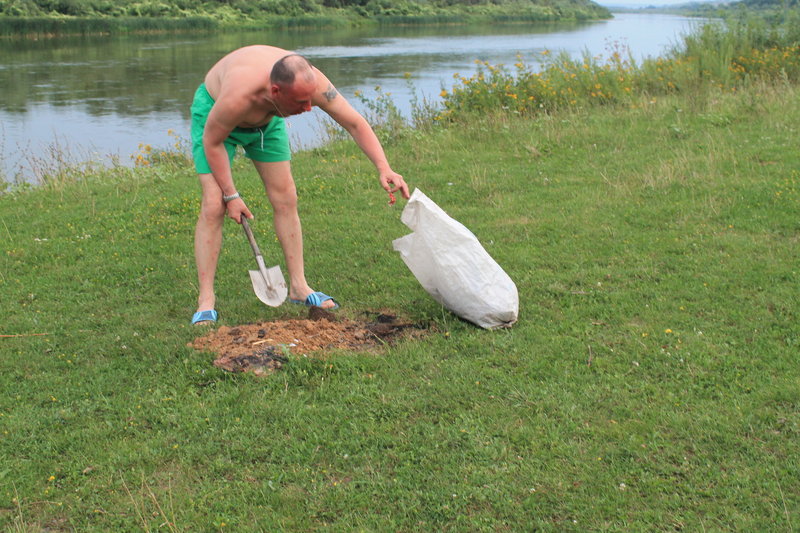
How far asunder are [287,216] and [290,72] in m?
1.08

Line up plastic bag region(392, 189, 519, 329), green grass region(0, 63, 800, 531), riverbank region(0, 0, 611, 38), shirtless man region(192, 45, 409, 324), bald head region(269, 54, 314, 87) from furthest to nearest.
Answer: riverbank region(0, 0, 611, 38) → plastic bag region(392, 189, 519, 329) → shirtless man region(192, 45, 409, 324) → bald head region(269, 54, 314, 87) → green grass region(0, 63, 800, 531)

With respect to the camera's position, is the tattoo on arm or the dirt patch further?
the tattoo on arm

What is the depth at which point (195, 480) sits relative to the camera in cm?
290

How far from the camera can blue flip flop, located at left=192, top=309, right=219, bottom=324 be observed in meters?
4.24

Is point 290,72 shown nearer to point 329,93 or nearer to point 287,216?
point 329,93

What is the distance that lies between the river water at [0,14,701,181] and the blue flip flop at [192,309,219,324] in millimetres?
6045

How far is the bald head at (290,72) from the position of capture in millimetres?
3506

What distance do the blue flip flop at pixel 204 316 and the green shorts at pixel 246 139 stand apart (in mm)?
769

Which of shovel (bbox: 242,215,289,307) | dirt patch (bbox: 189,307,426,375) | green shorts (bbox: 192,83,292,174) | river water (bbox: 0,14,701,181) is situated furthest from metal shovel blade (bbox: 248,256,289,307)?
river water (bbox: 0,14,701,181)

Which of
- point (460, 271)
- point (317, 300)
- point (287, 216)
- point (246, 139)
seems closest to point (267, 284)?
point (317, 300)

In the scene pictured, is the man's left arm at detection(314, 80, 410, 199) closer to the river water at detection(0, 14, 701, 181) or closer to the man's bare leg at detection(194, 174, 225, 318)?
the man's bare leg at detection(194, 174, 225, 318)

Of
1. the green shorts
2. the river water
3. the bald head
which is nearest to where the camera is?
the bald head

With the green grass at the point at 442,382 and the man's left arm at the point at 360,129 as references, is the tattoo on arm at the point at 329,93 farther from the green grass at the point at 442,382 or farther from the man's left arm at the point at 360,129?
the green grass at the point at 442,382

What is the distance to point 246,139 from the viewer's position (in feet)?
13.5
